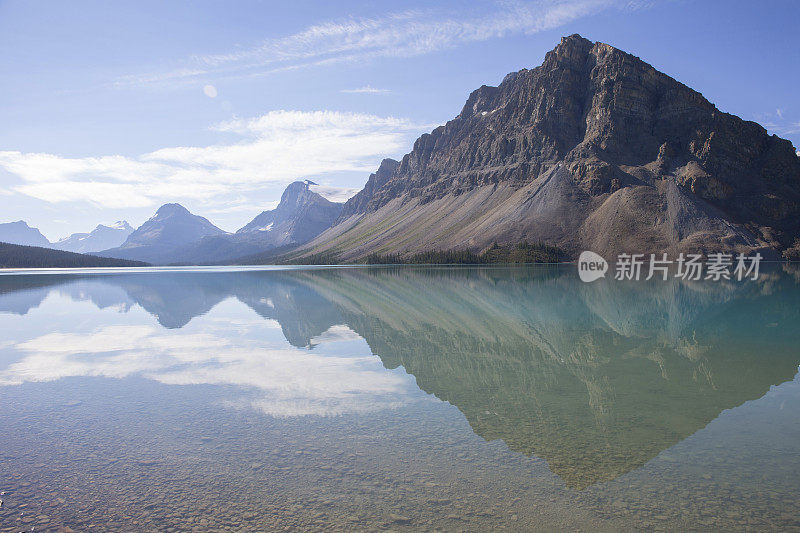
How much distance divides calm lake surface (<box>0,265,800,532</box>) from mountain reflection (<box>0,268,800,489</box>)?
0.11m

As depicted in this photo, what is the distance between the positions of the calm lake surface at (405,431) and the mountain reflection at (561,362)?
115 mm

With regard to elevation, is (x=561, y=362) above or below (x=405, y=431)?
above

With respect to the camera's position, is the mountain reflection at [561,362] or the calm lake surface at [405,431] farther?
the mountain reflection at [561,362]

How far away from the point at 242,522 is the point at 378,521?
96.3 inches

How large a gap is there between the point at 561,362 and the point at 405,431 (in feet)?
34.9

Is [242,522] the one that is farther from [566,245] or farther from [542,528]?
[566,245]

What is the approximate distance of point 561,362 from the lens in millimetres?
20688

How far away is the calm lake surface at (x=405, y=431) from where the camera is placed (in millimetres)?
8680

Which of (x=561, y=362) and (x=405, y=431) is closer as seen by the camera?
(x=405, y=431)

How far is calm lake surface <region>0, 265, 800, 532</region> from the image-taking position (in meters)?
8.68

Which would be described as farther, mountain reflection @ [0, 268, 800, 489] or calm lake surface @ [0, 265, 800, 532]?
mountain reflection @ [0, 268, 800, 489]

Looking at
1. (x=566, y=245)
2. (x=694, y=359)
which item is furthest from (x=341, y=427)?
(x=566, y=245)

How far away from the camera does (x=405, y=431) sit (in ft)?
41.7

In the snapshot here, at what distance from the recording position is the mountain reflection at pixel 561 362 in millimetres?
12508
